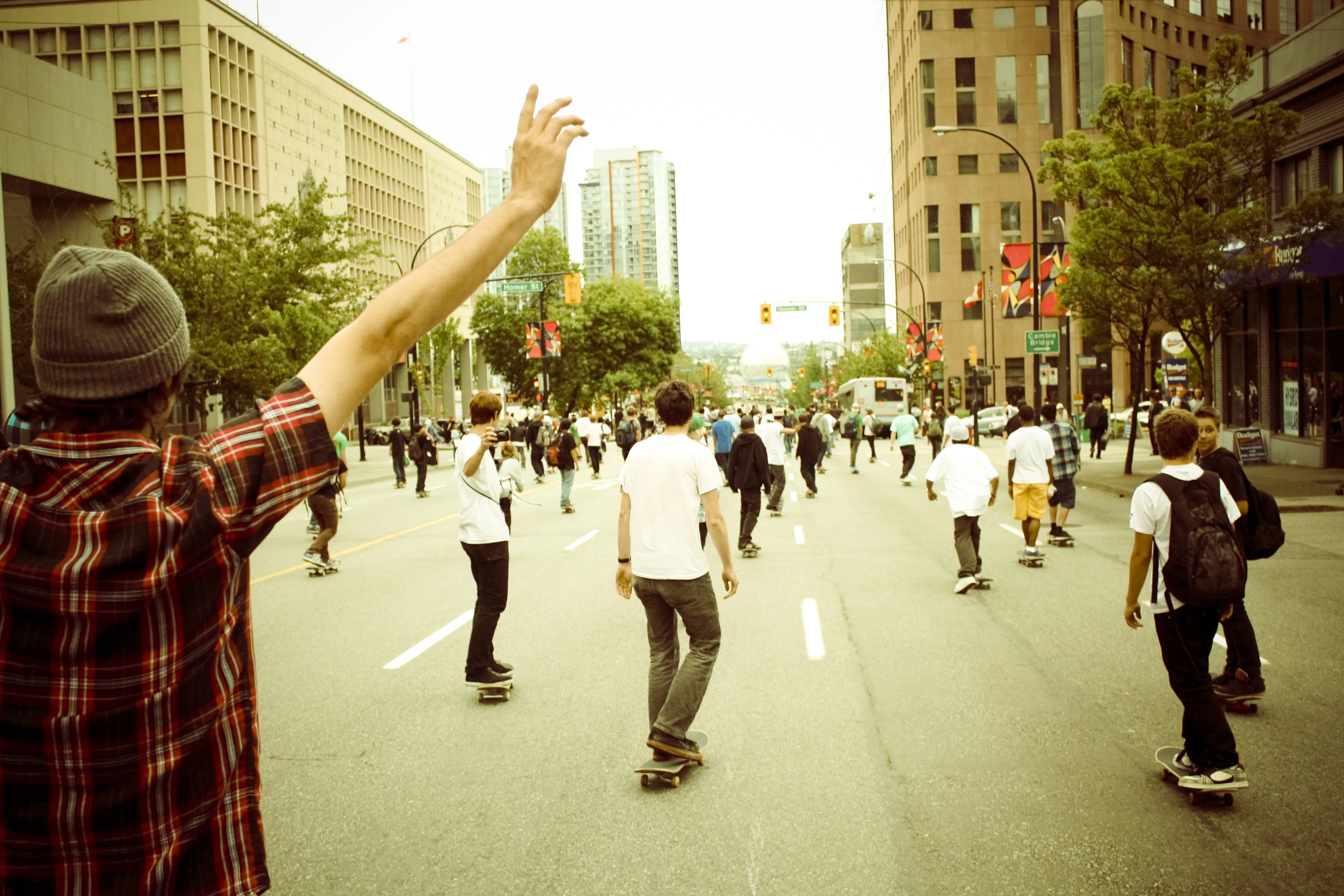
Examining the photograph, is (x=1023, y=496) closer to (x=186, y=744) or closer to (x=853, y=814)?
(x=853, y=814)

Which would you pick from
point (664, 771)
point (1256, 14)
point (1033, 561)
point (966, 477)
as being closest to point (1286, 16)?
point (1256, 14)

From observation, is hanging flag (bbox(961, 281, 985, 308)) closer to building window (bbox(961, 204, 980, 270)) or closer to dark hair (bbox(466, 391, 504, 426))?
building window (bbox(961, 204, 980, 270))

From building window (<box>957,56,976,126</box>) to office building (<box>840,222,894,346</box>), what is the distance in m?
70.4

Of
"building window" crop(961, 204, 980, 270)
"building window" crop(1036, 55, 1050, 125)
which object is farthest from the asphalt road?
"building window" crop(1036, 55, 1050, 125)

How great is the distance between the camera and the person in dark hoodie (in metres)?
14.6

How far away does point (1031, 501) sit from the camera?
1357cm

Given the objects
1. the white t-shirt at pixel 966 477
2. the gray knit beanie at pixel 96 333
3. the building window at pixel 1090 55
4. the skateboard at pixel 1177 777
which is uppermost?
the building window at pixel 1090 55

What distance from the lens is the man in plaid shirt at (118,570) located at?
66.7 inches

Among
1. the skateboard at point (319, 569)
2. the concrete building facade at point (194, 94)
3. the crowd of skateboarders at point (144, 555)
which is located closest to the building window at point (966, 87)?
the concrete building facade at point (194, 94)

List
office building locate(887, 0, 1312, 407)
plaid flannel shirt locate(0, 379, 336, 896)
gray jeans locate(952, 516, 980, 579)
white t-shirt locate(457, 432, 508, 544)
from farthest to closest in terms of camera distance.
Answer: office building locate(887, 0, 1312, 407)
gray jeans locate(952, 516, 980, 579)
white t-shirt locate(457, 432, 508, 544)
plaid flannel shirt locate(0, 379, 336, 896)

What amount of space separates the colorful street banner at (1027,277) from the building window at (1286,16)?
4661 cm

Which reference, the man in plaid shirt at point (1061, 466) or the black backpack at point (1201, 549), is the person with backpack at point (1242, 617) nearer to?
the black backpack at point (1201, 549)

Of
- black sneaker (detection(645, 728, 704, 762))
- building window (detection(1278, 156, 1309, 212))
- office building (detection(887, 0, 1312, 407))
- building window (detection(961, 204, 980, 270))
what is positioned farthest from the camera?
building window (detection(961, 204, 980, 270))

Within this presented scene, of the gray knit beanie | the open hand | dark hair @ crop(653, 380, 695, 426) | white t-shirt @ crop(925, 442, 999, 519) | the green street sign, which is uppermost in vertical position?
the green street sign
